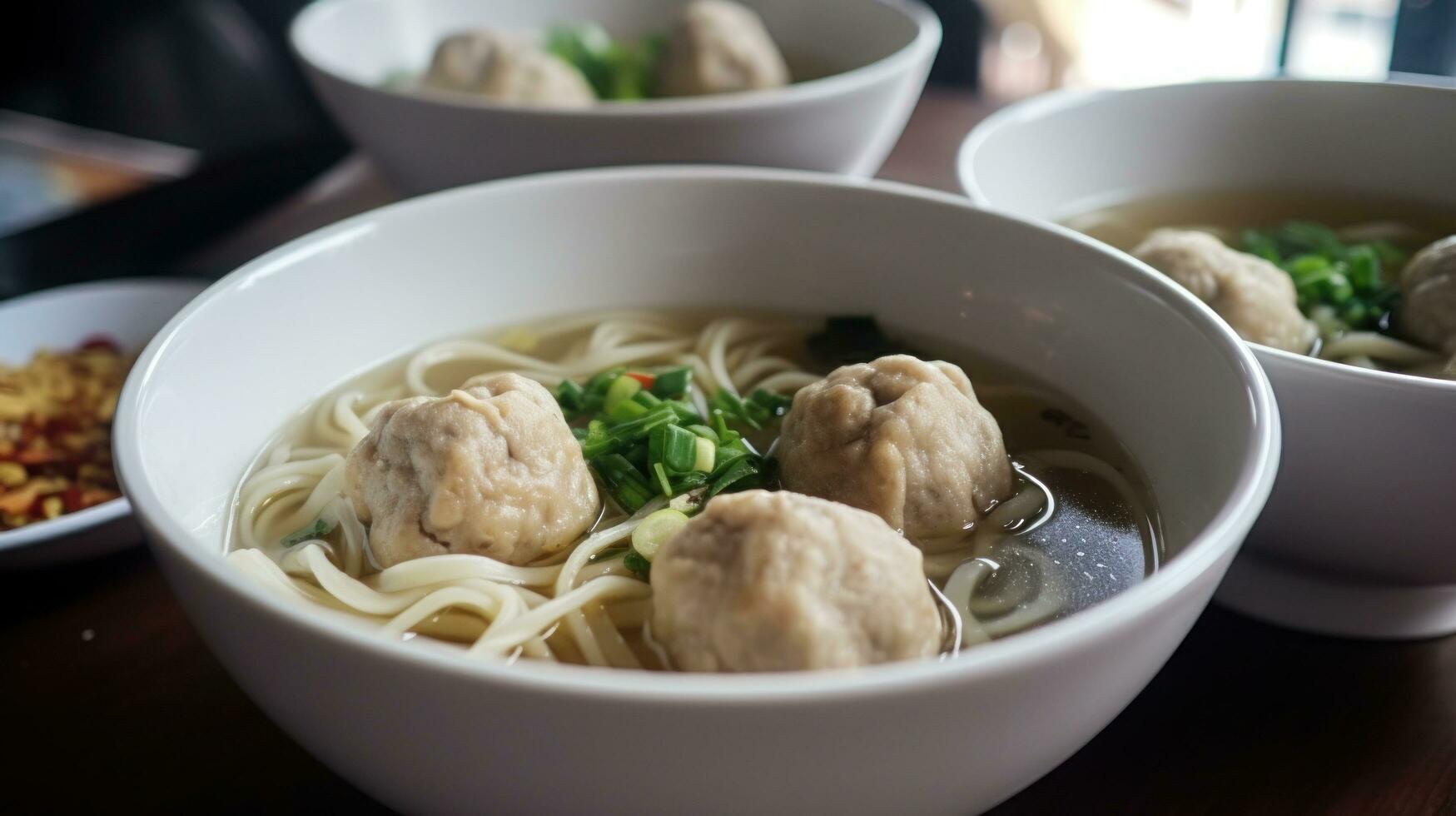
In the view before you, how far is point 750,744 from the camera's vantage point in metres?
0.97

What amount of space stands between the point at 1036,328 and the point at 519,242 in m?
0.89

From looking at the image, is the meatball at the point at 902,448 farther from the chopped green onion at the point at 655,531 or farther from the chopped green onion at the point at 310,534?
the chopped green onion at the point at 310,534

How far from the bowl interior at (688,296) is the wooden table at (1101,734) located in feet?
0.75

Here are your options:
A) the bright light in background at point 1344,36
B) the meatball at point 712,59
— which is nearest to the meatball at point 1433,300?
the meatball at point 712,59

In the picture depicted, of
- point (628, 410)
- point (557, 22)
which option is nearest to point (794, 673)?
point (628, 410)

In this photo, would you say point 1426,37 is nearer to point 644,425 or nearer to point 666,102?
point 666,102

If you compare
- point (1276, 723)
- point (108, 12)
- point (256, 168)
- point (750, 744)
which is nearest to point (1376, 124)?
point (1276, 723)

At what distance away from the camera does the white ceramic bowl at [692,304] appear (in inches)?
38.6

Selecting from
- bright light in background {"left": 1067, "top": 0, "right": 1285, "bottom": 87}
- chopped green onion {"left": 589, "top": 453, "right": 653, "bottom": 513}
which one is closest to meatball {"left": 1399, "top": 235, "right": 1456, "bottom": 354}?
chopped green onion {"left": 589, "top": 453, "right": 653, "bottom": 513}

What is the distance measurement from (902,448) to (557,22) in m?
2.43

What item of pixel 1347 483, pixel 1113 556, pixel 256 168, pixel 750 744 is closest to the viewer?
pixel 750 744

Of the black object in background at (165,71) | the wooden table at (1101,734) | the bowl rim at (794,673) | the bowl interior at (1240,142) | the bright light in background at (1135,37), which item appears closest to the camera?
the bowl rim at (794,673)

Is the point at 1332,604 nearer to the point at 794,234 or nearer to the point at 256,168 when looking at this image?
the point at 794,234

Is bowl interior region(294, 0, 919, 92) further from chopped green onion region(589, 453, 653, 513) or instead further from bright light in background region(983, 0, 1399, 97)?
bright light in background region(983, 0, 1399, 97)
